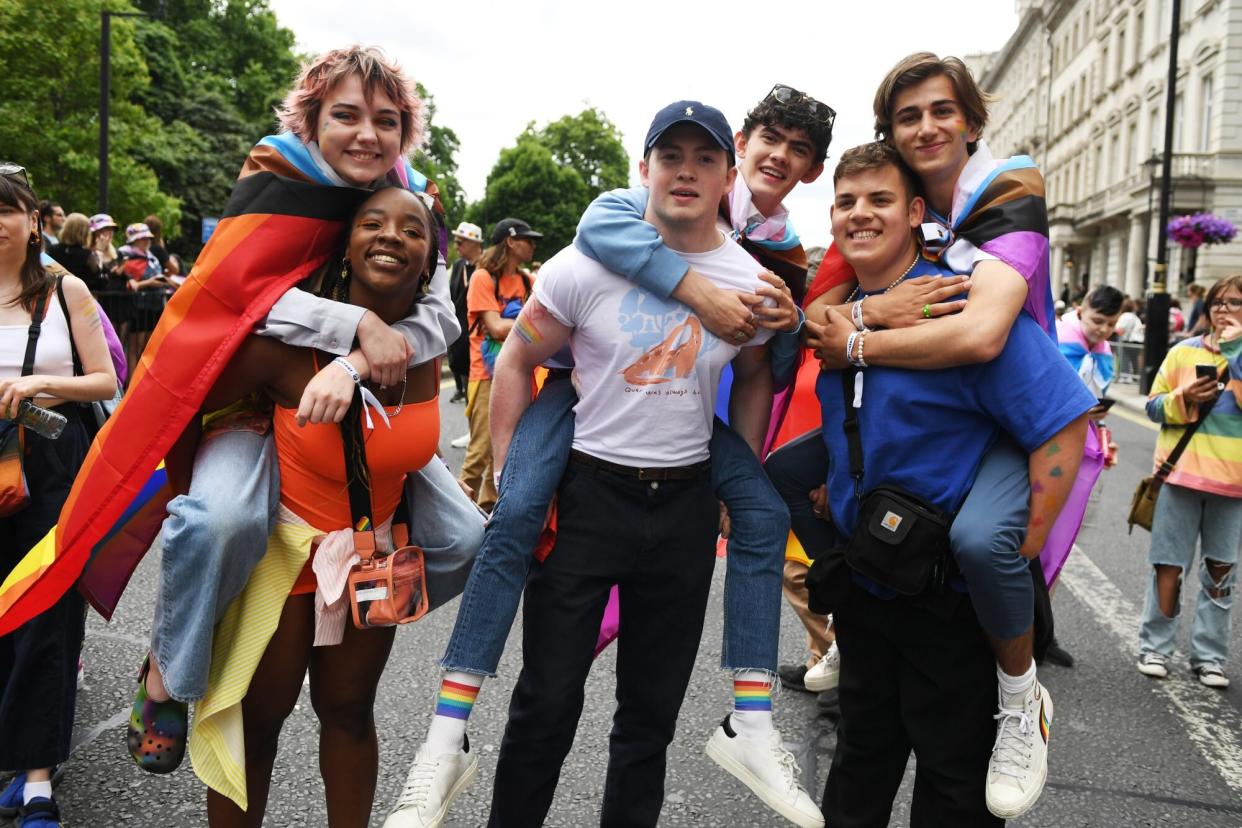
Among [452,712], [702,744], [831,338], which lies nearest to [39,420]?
[452,712]

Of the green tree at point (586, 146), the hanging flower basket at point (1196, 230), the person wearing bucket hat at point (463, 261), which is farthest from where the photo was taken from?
the green tree at point (586, 146)

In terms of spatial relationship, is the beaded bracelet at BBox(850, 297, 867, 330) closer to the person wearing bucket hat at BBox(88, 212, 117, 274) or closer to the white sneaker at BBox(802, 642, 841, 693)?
the white sneaker at BBox(802, 642, 841, 693)

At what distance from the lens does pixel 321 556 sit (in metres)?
2.39

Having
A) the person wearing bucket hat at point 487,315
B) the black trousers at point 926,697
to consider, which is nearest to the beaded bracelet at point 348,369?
the black trousers at point 926,697

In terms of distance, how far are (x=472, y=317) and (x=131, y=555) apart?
206 inches

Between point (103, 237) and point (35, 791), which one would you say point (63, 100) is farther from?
point (35, 791)

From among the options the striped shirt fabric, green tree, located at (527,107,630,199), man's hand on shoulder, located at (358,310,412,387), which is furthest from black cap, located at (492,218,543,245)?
green tree, located at (527,107,630,199)

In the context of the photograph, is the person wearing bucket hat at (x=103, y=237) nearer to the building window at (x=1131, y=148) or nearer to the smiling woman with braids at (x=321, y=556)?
the smiling woman with braids at (x=321, y=556)

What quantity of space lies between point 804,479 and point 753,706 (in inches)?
26.7

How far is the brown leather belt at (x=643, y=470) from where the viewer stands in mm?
2543

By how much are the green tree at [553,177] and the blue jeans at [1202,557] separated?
52.7 m

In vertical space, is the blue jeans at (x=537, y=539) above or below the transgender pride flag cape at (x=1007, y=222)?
below

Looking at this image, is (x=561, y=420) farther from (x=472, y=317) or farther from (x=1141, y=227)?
(x=1141, y=227)

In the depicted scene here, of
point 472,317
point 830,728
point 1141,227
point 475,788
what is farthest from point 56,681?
point 1141,227
